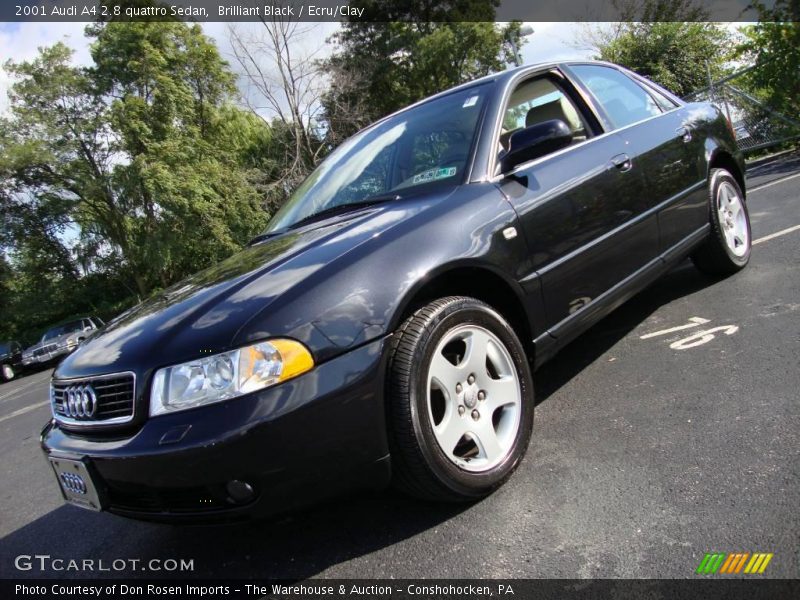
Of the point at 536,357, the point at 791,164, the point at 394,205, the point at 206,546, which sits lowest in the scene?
the point at 791,164

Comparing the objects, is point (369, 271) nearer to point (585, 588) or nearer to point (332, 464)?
point (332, 464)

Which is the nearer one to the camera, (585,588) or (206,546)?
(585,588)

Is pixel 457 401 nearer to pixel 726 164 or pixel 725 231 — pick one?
pixel 725 231

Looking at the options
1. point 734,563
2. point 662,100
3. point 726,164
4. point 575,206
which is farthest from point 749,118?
point 734,563

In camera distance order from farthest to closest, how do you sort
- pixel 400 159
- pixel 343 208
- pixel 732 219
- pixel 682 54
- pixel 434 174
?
pixel 682 54, pixel 732 219, pixel 400 159, pixel 343 208, pixel 434 174

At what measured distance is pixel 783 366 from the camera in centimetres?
264

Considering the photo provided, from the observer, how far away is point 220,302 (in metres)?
1.96

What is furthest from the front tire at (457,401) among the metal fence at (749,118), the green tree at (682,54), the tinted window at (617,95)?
the green tree at (682,54)

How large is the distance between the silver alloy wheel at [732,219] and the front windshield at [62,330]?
67.0 ft

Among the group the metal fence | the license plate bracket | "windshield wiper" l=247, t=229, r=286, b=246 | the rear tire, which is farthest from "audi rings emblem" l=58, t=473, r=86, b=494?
the metal fence

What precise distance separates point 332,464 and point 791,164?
10791mm

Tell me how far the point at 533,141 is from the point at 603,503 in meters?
1.47

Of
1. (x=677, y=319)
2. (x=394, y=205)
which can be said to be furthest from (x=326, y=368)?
(x=677, y=319)

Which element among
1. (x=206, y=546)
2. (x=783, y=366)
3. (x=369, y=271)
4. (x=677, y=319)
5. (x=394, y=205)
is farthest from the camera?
(x=677, y=319)
